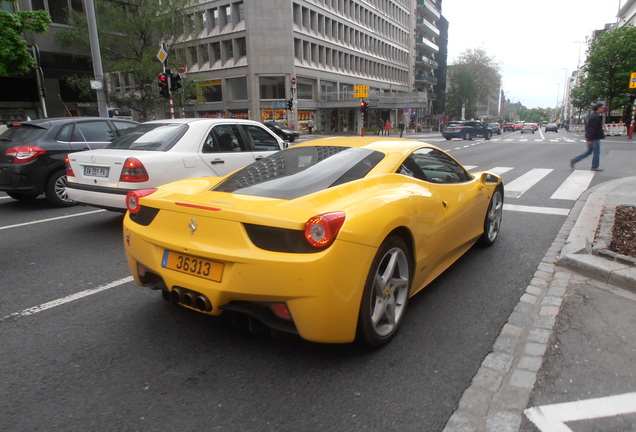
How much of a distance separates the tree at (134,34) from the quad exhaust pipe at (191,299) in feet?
83.5

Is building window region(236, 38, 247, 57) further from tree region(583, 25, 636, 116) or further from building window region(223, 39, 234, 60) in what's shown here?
tree region(583, 25, 636, 116)

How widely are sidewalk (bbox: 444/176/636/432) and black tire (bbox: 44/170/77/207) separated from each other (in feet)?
23.9

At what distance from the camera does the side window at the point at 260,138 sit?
6.83 m

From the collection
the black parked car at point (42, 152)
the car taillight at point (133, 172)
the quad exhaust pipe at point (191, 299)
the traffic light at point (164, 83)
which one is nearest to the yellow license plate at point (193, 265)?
the quad exhaust pipe at point (191, 299)

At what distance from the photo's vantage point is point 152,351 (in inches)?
108

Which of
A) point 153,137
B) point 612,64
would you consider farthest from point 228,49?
point 153,137

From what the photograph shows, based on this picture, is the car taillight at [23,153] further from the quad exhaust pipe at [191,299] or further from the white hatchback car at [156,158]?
the quad exhaust pipe at [191,299]

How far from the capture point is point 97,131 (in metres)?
8.12

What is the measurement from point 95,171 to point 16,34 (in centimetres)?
1334

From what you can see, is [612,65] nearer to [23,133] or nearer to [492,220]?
[492,220]

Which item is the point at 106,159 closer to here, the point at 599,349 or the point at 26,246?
the point at 26,246

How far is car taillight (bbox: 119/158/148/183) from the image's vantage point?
534cm

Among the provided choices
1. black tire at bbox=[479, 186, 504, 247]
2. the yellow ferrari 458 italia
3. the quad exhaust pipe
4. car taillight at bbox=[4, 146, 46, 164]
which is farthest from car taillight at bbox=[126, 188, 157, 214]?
car taillight at bbox=[4, 146, 46, 164]

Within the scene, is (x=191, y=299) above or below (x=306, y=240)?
below
